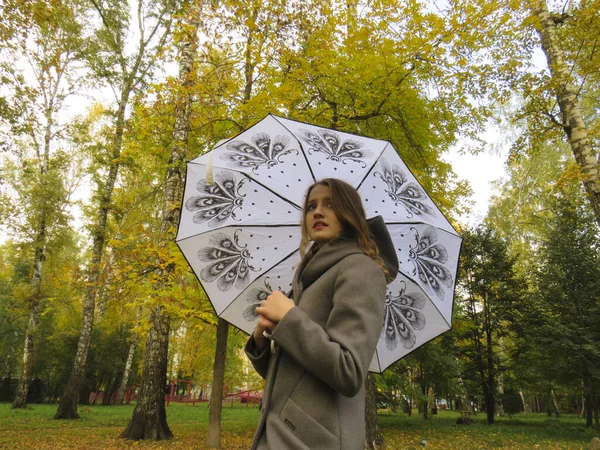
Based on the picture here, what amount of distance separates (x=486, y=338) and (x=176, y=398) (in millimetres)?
24025

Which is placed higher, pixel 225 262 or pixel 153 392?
pixel 225 262

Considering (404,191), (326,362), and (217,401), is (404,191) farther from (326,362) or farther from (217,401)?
(217,401)

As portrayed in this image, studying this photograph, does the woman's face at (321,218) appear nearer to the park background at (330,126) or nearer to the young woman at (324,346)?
the young woman at (324,346)

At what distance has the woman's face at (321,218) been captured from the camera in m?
1.55

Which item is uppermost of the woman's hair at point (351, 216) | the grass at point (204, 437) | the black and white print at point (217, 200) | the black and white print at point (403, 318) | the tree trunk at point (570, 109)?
the tree trunk at point (570, 109)

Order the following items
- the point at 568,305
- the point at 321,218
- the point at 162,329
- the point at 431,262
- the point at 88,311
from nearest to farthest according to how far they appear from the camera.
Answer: the point at 321,218
the point at 431,262
the point at 162,329
the point at 88,311
the point at 568,305

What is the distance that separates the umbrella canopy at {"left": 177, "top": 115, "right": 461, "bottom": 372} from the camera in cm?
285

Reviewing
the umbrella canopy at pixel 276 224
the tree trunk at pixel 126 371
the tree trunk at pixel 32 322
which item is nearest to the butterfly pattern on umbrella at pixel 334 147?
the umbrella canopy at pixel 276 224

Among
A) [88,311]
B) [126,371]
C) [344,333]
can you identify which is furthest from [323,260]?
[126,371]

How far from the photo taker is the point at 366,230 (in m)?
1.52

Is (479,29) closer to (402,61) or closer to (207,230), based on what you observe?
(402,61)

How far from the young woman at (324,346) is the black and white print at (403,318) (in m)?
1.51

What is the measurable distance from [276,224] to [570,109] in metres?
8.87

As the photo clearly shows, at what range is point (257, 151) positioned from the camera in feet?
9.66
